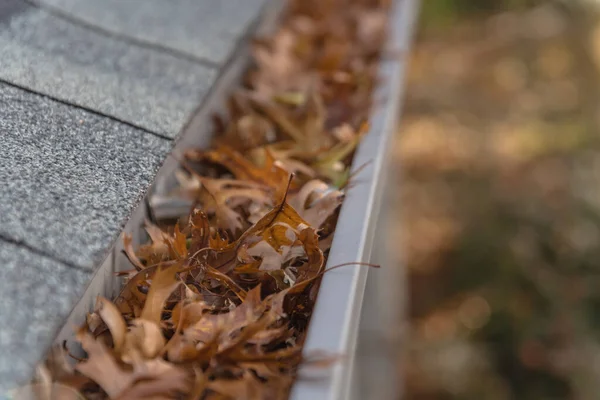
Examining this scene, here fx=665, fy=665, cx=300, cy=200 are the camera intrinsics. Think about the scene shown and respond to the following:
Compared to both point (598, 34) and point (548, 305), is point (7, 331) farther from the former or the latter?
point (598, 34)

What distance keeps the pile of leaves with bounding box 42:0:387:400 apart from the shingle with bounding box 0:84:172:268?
0.27 feet

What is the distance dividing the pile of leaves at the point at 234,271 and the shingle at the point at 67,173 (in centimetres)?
8

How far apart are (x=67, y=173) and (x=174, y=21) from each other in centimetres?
70

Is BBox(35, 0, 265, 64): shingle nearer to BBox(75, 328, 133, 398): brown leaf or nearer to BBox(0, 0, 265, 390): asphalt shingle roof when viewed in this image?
BBox(0, 0, 265, 390): asphalt shingle roof

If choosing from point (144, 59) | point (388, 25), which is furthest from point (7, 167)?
point (388, 25)

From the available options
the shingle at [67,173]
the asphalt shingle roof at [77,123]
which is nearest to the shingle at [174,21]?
the asphalt shingle roof at [77,123]

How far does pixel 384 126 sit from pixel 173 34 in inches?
22.1

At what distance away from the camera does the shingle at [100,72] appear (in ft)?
4.24

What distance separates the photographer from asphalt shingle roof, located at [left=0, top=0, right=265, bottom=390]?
94 centimetres

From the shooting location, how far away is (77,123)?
122cm

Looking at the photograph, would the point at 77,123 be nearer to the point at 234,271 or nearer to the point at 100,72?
the point at 100,72

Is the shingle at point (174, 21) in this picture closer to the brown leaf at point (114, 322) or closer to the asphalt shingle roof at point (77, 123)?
the asphalt shingle roof at point (77, 123)

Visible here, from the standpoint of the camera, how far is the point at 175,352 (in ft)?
3.27

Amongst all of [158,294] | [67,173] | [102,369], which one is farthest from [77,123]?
[102,369]
